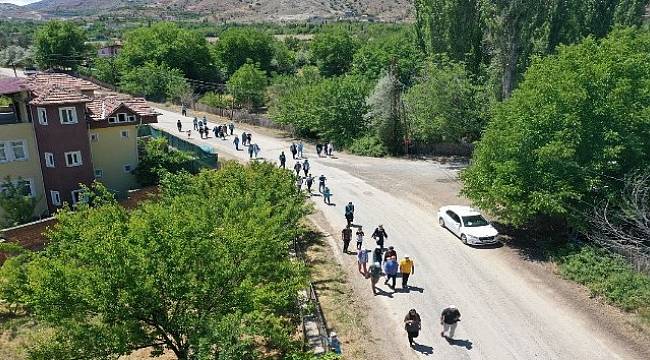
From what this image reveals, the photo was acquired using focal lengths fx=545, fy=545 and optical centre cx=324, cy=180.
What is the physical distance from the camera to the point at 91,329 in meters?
12.3

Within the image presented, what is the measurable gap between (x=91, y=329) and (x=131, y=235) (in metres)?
2.29

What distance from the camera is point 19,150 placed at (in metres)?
30.2

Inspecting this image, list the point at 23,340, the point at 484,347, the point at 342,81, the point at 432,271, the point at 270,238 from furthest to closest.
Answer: the point at 342,81 < the point at 432,271 < the point at 23,340 < the point at 484,347 < the point at 270,238

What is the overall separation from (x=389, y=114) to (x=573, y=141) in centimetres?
1953

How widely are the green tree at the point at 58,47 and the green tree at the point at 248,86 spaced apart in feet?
114

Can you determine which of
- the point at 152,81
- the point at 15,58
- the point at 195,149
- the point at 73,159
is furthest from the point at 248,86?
the point at 15,58

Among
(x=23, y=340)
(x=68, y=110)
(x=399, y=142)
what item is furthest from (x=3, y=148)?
(x=399, y=142)

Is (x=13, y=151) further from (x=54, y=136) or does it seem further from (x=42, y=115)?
(x=42, y=115)

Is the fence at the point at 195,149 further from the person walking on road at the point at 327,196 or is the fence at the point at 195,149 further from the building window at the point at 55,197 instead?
the person walking on road at the point at 327,196

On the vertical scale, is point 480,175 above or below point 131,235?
below

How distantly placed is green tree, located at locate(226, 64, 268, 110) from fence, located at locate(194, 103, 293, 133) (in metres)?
4.13

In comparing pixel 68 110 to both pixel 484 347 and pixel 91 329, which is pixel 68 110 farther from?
pixel 484 347

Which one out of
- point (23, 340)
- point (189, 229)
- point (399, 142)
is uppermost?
point (189, 229)

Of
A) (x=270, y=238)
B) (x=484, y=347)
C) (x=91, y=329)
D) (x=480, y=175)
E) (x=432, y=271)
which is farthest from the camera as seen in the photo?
(x=480, y=175)
